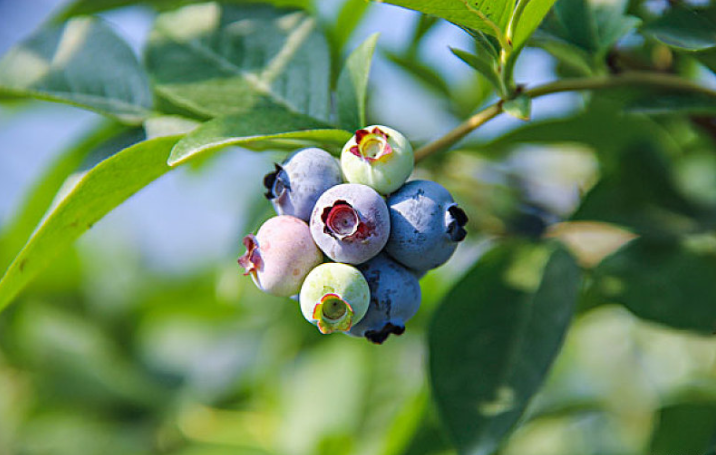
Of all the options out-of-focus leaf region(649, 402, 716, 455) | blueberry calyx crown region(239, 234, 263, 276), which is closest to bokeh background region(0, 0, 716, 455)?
out-of-focus leaf region(649, 402, 716, 455)

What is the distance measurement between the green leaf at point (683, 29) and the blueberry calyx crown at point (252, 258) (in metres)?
0.56

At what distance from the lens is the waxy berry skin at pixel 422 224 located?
0.75 meters

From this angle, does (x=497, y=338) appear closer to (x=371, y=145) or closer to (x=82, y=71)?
(x=371, y=145)

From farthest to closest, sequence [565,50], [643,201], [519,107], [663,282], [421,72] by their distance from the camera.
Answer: [421,72] < [643,201] < [663,282] < [565,50] < [519,107]

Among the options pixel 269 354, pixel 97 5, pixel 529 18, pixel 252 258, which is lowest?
pixel 269 354

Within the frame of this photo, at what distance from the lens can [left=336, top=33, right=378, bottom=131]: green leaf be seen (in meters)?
0.85

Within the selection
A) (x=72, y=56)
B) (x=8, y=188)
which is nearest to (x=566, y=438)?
(x=72, y=56)

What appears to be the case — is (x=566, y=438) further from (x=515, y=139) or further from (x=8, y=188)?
(x=8, y=188)

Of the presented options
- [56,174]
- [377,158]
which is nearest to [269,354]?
[56,174]

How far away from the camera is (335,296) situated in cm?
70

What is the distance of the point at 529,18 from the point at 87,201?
56 centimetres

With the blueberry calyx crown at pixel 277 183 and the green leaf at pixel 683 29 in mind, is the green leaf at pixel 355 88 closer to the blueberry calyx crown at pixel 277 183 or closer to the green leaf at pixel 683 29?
the blueberry calyx crown at pixel 277 183

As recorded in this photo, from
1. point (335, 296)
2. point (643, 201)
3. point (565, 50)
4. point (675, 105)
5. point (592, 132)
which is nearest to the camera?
point (335, 296)

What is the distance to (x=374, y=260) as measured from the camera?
784 mm
